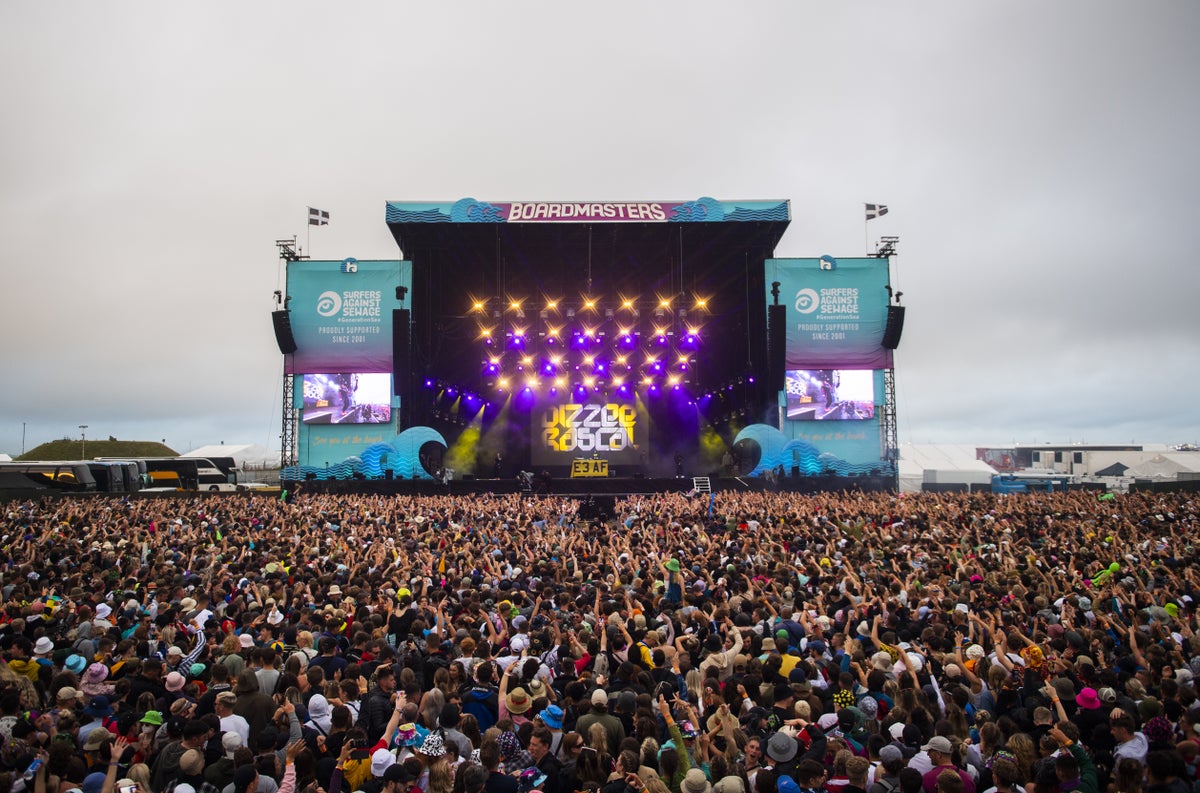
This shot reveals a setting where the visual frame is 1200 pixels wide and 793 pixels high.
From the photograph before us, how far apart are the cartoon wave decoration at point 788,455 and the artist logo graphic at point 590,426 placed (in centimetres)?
777

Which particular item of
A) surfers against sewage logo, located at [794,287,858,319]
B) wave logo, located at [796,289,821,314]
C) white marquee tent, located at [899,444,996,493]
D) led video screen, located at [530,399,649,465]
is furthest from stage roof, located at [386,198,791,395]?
white marquee tent, located at [899,444,996,493]

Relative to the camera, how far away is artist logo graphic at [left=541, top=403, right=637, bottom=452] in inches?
1470

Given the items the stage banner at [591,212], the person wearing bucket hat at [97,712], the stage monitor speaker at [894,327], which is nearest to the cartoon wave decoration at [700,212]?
the stage banner at [591,212]

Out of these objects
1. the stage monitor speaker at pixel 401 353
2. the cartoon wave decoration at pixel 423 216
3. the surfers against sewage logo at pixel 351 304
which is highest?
the cartoon wave decoration at pixel 423 216

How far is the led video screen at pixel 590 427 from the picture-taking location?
37344 mm

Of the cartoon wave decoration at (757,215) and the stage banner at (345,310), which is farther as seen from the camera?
the stage banner at (345,310)

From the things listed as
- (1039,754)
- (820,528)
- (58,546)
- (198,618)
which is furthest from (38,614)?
(820,528)

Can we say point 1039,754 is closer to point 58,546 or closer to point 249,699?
point 249,699

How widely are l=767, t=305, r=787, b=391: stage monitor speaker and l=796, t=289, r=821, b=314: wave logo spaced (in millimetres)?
1652

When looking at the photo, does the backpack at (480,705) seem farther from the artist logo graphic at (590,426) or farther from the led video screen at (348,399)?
the artist logo graphic at (590,426)

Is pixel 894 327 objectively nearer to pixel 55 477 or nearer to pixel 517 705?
pixel 517 705

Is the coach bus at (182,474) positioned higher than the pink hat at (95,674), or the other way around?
the coach bus at (182,474)

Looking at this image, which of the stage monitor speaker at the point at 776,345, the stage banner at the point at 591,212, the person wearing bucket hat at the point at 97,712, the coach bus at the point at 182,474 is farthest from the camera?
the coach bus at the point at 182,474

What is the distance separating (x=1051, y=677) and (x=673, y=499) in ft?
58.5
